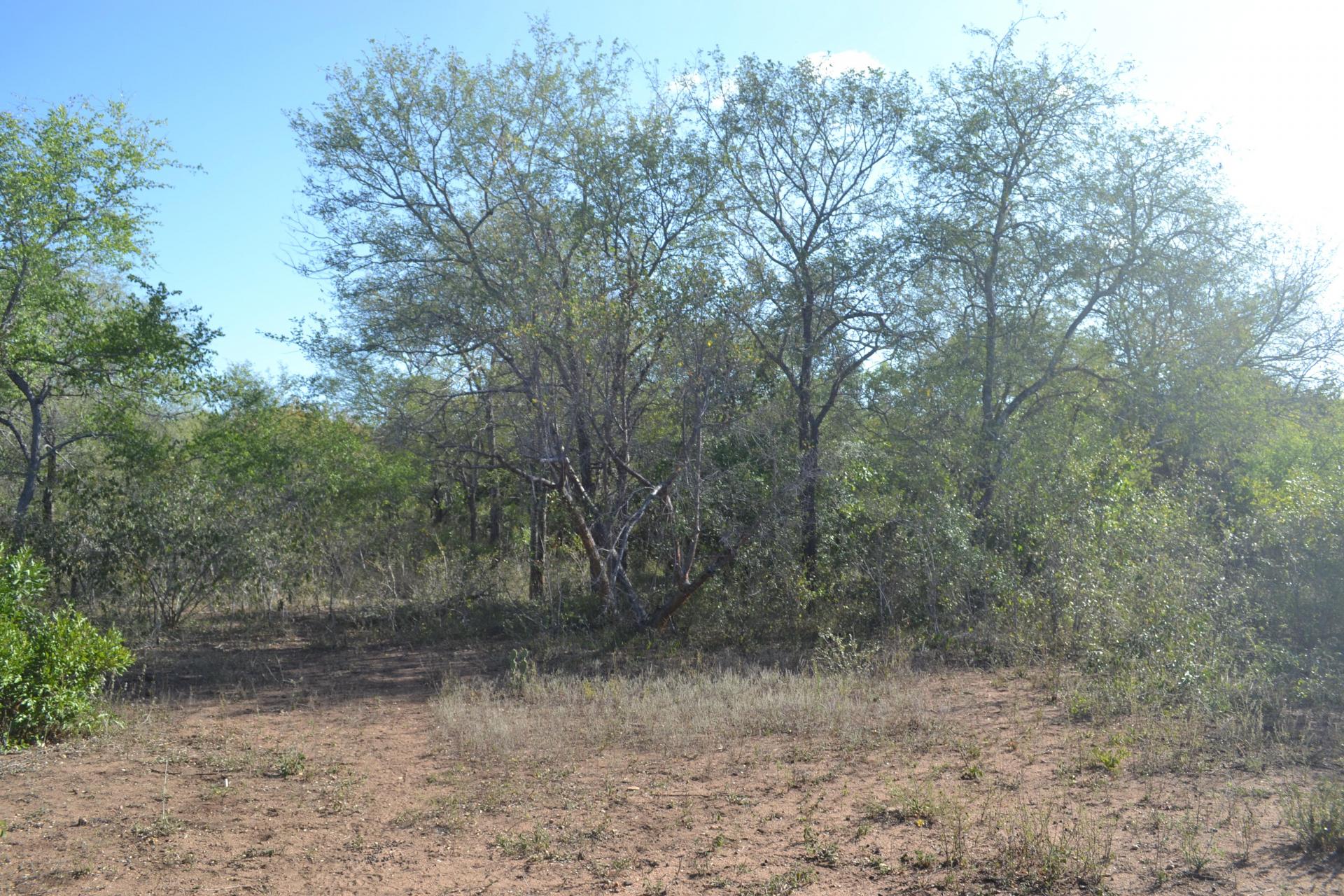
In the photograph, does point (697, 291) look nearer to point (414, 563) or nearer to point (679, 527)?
point (679, 527)

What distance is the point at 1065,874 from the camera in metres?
4.41

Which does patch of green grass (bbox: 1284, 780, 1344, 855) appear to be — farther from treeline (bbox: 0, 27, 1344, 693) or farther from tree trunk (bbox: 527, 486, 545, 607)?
tree trunk (bbox: 527, 486, 545, 607)

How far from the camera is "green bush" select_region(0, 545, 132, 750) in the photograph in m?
6.99

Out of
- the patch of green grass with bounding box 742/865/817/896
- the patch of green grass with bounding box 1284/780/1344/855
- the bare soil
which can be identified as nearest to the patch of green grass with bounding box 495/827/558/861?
the bare soil

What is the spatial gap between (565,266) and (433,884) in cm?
871

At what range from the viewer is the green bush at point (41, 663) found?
6992 millimetres

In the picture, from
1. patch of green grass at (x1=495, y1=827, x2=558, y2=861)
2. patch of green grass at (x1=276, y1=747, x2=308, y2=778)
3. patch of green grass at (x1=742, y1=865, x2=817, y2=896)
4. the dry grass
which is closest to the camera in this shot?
patch of green grass at (x1=742, y1=865, x2=817, y2=896)

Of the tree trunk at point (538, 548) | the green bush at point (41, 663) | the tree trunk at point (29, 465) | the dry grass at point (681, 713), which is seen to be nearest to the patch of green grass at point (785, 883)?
the dry grass at point (681, 713)

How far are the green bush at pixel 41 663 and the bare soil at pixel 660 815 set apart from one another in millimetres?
278

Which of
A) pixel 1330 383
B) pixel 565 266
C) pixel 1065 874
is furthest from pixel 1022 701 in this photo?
pixel 1330 383

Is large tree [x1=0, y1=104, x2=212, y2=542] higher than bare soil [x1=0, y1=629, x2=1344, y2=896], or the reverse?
large tree [x1=0, y1=104, x2=212, y2=542]

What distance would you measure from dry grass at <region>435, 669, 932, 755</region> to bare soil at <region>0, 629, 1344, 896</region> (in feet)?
0.52

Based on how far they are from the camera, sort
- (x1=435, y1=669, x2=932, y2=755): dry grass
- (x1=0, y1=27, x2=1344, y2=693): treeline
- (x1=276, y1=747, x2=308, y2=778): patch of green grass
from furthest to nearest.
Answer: (x1=0, y1=27, x2=1344, y2=693): treeline < (x1=435, y1=669, x2=932, y2=755): dry grass < (x1=276, y1=747, x2=308, y2=778): patch of green grass

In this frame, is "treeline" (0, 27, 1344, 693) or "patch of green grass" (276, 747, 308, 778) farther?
"treeline" (0, 27, 1344, 693)
